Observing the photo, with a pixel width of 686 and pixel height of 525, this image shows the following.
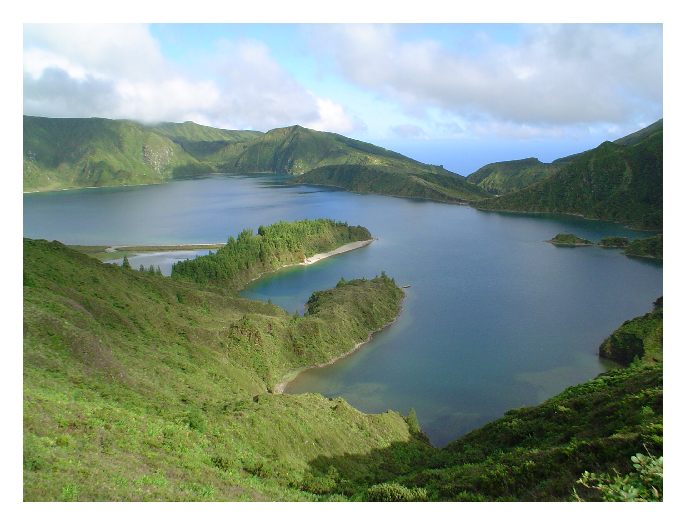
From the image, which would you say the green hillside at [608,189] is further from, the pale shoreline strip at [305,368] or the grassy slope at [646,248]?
the pale shoreline strip at [305,368]

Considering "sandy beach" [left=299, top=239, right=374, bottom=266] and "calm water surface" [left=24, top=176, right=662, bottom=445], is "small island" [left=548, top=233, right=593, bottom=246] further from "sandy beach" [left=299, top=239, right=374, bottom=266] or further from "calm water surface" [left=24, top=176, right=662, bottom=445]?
"sandy beach" [left=299, top=239, right=374, bottom=266]

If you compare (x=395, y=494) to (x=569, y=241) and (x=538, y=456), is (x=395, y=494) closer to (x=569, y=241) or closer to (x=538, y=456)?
(x=538, y=456)

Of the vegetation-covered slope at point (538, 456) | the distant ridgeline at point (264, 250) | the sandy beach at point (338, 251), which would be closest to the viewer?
the vegetation-covered slope at point (538, 456)

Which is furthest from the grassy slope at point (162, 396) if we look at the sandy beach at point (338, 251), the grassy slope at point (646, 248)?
the grassy slope at point (646, 248)

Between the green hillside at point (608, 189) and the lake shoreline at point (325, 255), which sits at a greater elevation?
the green hillside at point (608, 189)

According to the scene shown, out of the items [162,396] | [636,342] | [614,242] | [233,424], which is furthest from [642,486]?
[614,242]

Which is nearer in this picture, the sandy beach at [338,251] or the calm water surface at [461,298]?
the calm water surface at [461,298]

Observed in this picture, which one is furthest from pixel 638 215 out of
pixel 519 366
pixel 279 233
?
pixel 519 366
